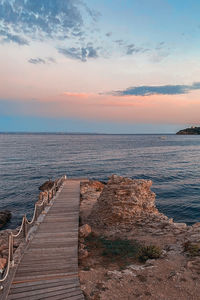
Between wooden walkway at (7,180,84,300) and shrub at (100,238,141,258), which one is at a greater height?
wooden walkway at (7,180,84,300)

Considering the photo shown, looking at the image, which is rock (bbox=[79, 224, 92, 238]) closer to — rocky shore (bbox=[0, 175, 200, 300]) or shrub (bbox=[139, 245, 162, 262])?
rocky shore (bbox=[0, 175, 200, 300])

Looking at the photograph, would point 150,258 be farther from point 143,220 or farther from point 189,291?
point 143,220

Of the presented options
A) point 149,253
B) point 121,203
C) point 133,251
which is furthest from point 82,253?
point 121,203

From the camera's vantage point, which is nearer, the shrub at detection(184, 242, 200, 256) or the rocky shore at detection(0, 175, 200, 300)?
the rocky shore at detection(0, 175, 200, 300)

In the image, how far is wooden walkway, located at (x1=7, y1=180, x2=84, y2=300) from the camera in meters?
7.55

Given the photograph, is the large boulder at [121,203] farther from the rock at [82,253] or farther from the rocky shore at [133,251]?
the rock at [82,253]

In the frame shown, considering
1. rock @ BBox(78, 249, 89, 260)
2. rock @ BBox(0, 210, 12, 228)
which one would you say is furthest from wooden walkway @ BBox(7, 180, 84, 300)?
rock @ BBox(0, 210, 12, 228)

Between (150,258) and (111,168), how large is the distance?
41.8 m

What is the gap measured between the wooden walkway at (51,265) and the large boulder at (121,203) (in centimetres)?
207

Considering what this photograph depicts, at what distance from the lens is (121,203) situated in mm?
15578

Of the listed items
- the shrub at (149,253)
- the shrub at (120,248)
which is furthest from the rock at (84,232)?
the shrub at (149,253)

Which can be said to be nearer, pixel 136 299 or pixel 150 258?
pixel 136 299

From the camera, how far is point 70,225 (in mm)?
13719

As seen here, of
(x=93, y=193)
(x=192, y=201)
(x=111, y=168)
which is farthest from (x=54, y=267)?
(x=111, y=168)
